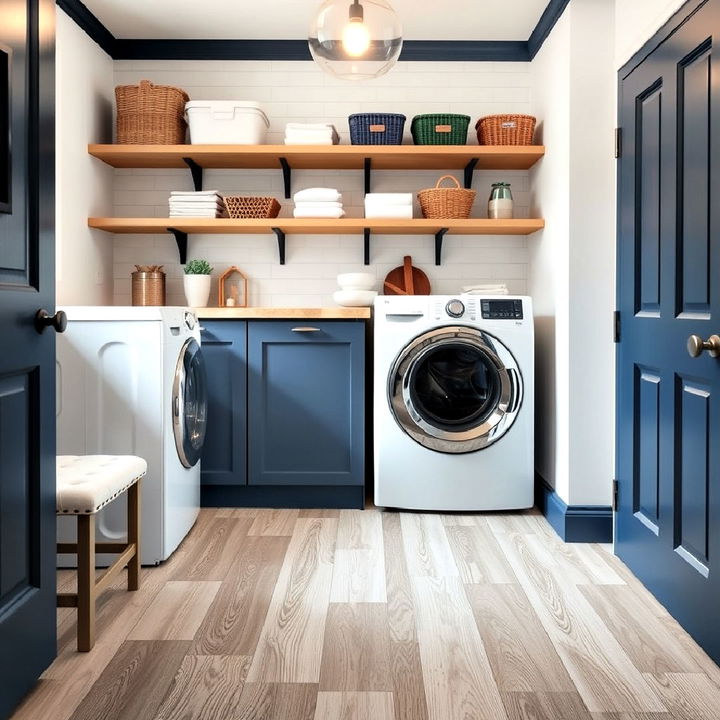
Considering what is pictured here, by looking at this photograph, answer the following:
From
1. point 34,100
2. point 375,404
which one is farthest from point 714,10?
point 375,404

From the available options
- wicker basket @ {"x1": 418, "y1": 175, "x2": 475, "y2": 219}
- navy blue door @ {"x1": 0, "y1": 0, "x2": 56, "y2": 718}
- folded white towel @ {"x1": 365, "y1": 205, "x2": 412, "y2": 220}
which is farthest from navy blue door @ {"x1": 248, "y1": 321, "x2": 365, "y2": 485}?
navy blue door @ {"x1": 0, "y1": 0, "x2": 56, "y2": 718}

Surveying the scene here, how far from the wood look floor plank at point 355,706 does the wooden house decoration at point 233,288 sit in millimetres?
2642

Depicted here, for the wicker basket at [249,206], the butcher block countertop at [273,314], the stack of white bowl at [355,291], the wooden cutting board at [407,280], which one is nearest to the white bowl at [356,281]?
the stack of white bowl at [355,291]

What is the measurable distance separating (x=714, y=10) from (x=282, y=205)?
258 centimetres

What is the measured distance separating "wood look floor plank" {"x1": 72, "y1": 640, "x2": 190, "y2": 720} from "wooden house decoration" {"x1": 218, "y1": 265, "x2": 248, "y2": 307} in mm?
2312

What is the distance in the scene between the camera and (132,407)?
2807mm

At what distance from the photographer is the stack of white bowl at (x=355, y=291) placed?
3.94 meters

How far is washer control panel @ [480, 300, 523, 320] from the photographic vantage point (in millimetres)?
3553

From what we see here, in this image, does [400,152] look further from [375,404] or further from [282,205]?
[375,404]

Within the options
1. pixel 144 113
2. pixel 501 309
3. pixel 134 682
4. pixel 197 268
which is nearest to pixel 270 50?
pixel 144 113

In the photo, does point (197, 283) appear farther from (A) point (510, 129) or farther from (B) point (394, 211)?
(A) point (510, 129)

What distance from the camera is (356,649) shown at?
213cm

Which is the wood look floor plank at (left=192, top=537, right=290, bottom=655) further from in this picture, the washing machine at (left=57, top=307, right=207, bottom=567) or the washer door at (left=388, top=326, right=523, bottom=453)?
the washer door at (left=388, top=326, right=523, bottom=453)

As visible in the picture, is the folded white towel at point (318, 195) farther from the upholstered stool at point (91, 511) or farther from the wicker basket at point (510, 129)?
the upholstered stool at point (91, 511)
